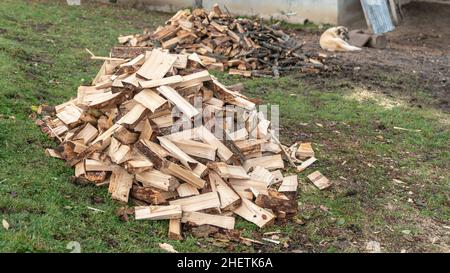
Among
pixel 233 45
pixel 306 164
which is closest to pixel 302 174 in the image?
pixel 306 164

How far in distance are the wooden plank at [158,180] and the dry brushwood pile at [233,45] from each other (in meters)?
5.69

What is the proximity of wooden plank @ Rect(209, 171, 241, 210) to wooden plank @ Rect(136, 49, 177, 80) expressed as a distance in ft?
4.24

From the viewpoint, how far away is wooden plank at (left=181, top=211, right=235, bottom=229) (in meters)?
4.98

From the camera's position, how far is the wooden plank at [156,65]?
5859mm

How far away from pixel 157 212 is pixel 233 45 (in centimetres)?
717

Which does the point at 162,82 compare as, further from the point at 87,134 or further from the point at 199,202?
the point at 199,202

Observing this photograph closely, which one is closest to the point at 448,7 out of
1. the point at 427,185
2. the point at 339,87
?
the point at 339,87

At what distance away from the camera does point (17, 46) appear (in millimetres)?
10109

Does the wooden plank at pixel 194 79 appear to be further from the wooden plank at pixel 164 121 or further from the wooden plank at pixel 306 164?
the wooden plank at pixel 306 164

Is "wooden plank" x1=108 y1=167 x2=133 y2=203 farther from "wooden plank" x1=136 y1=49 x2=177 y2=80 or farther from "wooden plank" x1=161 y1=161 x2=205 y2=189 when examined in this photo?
"wooden plank" x1=136 y1=49 x2=177 y2=80

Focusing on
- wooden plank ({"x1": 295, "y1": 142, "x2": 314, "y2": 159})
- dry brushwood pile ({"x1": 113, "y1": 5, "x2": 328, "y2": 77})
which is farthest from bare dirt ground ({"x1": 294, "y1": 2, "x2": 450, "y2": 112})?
wooden plank ({"x1": 295, "y1": 142, "x2": 314, "y2": 159})

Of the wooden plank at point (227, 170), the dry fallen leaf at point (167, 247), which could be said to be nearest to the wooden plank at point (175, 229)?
the dry fallen leaf at point (167, 247)

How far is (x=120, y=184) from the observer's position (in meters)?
5.27
